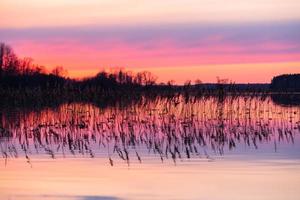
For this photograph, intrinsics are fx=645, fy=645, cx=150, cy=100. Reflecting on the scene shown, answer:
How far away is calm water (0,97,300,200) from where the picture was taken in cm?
966

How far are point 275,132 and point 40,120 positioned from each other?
815 centimetres

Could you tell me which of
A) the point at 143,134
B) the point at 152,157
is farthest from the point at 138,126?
the point at 152,157

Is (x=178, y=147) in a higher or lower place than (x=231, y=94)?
lower

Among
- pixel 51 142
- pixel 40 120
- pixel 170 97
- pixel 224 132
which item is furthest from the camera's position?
pixel 40 120

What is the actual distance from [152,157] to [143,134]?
12.1ft

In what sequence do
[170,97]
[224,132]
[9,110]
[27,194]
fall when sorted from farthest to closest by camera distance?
[9,110]
[170,97]
[224,132]
[27,194]

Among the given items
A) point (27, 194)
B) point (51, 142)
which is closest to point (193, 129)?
point (51, 142)

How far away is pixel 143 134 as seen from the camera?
17312 mm

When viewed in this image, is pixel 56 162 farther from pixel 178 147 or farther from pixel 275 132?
pixel 275 132

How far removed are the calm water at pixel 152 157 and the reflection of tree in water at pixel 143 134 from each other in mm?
26

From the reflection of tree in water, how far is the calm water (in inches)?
1.0

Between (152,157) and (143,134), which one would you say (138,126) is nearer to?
(143,134)

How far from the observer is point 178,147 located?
15180 millimetres

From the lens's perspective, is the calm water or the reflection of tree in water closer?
the calm water
